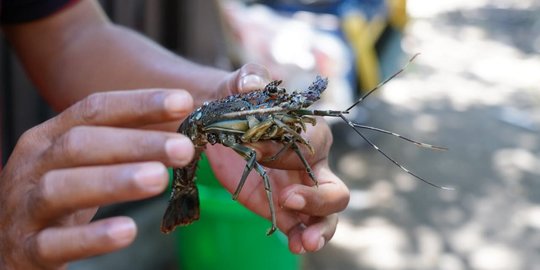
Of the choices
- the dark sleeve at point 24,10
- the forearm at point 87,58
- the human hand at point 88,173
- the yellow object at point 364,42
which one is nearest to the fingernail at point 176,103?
the human hand at point 88,173

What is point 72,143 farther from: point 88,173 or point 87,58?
point 87,58

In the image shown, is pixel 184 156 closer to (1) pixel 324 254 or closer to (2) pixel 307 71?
(1) pixel 324 254

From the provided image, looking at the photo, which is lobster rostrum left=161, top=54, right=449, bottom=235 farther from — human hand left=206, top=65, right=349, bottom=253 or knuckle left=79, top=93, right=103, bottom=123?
knuckle left=79, top=93, right=103, bottom=123

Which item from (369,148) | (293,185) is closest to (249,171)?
(293,185)

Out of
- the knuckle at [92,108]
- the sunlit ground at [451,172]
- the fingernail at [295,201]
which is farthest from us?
the sunlit ground at [451,172]

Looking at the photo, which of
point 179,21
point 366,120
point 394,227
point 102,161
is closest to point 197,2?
point 179,21

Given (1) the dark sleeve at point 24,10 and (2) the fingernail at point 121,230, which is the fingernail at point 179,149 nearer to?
(2) the fingernail at point 121,230

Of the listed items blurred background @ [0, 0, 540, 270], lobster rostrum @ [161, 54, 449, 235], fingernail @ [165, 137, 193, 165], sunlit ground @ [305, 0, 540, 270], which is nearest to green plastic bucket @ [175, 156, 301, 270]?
blurred background @ [0, 0, 540, 270]
